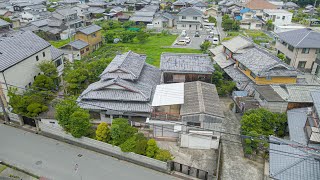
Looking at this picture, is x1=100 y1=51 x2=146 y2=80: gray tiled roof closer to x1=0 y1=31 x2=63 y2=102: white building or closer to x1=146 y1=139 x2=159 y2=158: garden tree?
x1=146 y1=139 x2=159 y2=158: garden tree

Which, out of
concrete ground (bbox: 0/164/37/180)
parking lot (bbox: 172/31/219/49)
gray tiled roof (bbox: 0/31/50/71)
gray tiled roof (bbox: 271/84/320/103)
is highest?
gray tiled roof (bbox: 0/31/50/71)

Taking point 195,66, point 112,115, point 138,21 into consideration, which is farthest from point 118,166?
point 138,21

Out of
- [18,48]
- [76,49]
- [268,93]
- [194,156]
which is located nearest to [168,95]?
[194,156]

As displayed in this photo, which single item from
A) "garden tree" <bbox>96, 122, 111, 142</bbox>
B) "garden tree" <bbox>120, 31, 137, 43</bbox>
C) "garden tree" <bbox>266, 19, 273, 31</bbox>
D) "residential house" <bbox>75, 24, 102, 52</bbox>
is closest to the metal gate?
"garden tree" <bbox>96, 122, 111, 142</bbox>

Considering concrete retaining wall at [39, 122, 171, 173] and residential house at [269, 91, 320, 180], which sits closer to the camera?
residential house at [269, 91, 320, 180]

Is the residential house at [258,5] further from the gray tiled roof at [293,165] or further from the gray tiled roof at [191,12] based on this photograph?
the gray tiled roof at [293,165]

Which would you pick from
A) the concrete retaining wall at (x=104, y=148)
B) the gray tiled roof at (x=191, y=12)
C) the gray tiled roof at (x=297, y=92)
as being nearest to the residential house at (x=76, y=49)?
the concrete retaining wall at (x=104, y=148)
